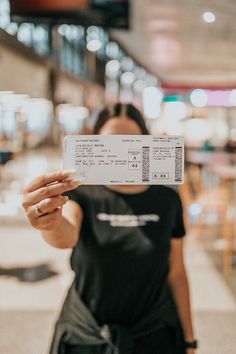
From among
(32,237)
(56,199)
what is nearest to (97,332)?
(56,199)

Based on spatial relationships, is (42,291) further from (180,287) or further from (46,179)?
(46,179)

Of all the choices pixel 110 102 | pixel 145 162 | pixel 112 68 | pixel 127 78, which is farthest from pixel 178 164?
pixel 127 78

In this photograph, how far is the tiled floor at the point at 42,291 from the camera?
237 centimetres

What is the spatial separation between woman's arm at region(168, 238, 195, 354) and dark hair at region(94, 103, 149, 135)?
0.31 m

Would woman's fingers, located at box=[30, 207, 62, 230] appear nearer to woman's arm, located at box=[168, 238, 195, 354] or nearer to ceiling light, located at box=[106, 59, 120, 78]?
woman's arm, located at box=[168, 238, 195, 354]

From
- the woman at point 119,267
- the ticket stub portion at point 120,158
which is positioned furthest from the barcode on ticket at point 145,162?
the woman at point 119,267

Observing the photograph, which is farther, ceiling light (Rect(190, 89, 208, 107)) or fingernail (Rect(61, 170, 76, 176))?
ceiling light (Rect(190, 89, 208, 107))

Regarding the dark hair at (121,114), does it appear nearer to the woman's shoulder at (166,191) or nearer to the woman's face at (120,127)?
the woman's face at (120,127)

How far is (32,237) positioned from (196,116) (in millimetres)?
8302

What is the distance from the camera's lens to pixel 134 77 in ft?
75.9

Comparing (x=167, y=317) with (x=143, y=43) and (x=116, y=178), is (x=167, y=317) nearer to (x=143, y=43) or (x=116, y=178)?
(x=116, y=178)

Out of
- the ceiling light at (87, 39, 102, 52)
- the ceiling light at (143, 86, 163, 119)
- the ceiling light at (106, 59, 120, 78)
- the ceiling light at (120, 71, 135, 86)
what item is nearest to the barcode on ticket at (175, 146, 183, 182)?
the ceiling light at (87, 39, 102, 52)

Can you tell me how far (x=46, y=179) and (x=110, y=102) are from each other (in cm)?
74

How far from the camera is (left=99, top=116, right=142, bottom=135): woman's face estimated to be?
3.89 ft
